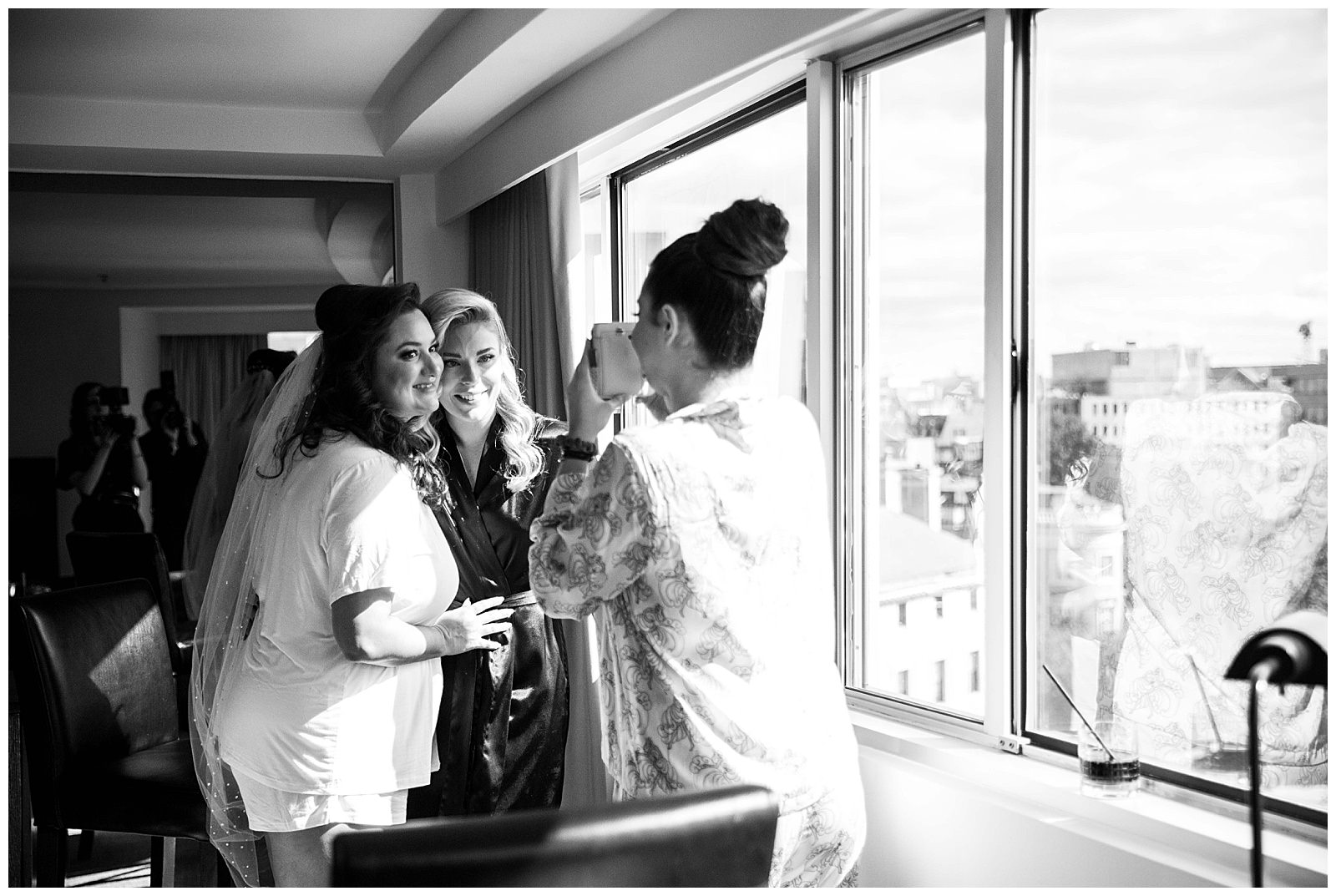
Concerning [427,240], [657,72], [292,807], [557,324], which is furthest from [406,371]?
[427,240]

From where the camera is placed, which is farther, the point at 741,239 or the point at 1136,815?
the point at 1136,815

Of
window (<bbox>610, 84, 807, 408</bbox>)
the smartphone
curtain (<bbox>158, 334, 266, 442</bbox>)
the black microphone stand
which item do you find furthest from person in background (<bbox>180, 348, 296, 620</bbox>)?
the black microphone stand

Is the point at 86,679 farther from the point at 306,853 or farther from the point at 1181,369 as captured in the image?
the point at 1181,369

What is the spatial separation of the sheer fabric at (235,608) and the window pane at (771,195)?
969 mm

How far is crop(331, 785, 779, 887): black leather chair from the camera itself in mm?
1034

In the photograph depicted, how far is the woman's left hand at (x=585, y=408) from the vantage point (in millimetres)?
1688

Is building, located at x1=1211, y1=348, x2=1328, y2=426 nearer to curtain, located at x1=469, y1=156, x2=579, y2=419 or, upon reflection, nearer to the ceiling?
the ceiling

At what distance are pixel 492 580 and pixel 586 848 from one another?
1.08 meters

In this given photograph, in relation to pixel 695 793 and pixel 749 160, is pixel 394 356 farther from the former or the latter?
pixel 749 160

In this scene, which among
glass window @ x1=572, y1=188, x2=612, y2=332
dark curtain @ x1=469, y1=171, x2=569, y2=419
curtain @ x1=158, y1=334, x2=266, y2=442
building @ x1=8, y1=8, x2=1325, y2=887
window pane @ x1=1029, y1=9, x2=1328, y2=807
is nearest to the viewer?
window pane @ x1=1029, y1=9, x2=1328, y2=807

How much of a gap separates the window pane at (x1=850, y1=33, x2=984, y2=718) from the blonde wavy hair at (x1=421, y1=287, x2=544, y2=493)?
708mm

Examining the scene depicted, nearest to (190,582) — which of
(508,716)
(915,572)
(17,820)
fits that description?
(17,820)

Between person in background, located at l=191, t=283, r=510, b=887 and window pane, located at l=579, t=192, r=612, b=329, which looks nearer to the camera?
person in background, located at l=191, t=283, r=510, b=887

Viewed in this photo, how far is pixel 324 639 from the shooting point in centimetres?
184
